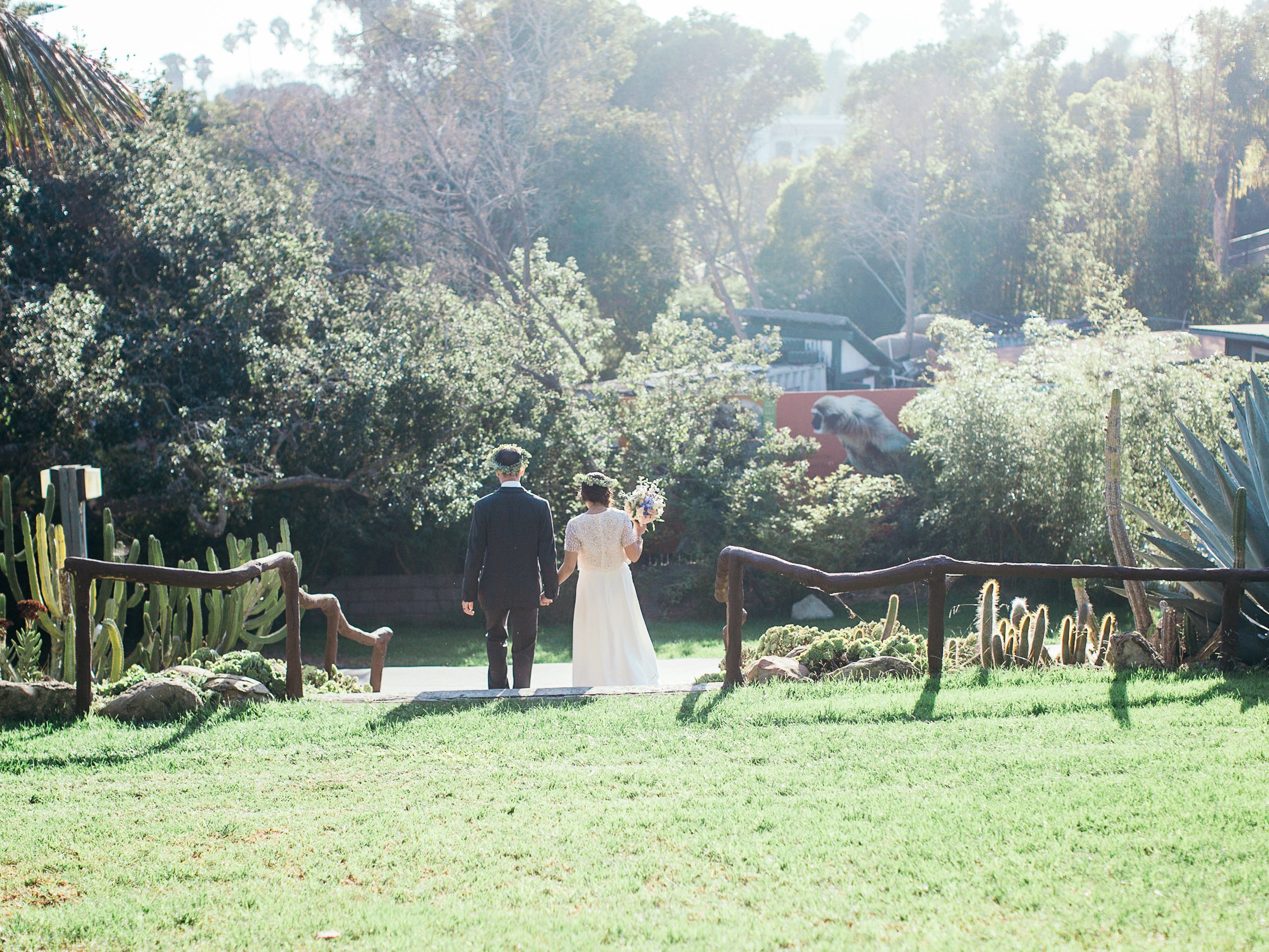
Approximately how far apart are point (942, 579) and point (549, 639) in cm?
946

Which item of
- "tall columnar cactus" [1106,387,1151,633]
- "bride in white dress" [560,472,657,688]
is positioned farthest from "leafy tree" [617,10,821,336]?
"bride in white dress" [560,472,657,688]

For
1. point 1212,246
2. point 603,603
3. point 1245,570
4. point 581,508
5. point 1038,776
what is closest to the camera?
point 1038,776

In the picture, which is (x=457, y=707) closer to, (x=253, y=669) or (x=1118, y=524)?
(x=253, y=669)

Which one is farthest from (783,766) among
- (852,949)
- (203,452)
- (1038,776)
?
(203,452)

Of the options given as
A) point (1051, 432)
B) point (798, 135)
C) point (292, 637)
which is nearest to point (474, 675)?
point (292, 637)

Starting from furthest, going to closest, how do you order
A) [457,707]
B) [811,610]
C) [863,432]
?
[863,432] → [811,610] → [457,707]

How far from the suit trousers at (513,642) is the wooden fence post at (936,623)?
246cm

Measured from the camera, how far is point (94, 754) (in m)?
5.48

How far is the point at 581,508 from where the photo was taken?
16.0 meters

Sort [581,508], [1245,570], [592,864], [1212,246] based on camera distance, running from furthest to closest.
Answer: [1212,246] < [581,508] < [1245,570] < [592,864]

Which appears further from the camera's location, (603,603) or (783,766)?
(603,603)

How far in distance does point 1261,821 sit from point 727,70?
40858mm

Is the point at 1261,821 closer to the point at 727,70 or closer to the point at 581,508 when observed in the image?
the point at 581,508

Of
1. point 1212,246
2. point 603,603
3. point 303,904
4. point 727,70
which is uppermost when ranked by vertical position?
point 727,70
